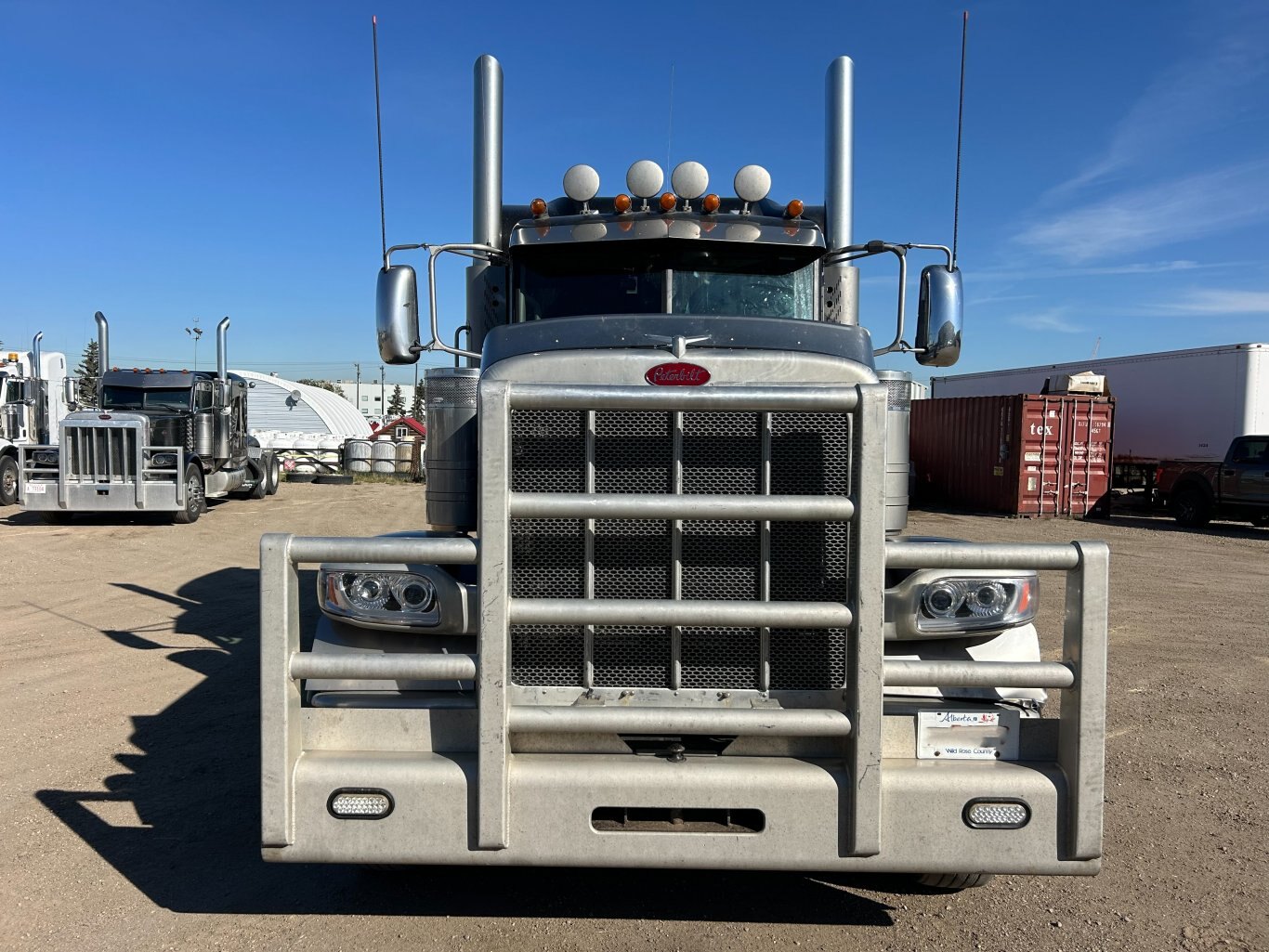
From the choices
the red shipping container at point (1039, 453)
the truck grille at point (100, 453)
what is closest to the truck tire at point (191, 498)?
the truck grille at point (100, 453)

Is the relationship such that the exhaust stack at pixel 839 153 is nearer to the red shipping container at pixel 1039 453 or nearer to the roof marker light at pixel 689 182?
the roof marker light at pixel 689 182

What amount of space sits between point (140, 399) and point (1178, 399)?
22.8m

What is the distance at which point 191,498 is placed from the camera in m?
16.6

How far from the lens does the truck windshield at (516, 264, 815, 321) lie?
454cm

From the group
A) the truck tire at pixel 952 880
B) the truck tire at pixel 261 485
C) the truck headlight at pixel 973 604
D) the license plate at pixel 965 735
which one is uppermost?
the truck headlight at pixel 973 604

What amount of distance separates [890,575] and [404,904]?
2.10 m

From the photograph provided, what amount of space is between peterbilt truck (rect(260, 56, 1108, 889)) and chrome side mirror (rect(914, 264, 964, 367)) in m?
1.64

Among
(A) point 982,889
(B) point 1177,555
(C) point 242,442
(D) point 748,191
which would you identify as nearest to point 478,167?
(D) point 748,191

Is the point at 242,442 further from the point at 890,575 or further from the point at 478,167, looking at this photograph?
the point at 890,575

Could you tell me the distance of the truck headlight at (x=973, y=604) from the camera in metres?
2.93

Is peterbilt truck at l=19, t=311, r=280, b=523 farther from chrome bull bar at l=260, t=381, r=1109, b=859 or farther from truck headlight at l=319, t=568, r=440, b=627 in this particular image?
chrome bull bar at l=260, t=381, r=1109, b=859

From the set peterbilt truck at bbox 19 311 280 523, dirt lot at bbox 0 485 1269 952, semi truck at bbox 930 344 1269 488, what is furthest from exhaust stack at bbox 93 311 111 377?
semi truck at bbox 930 344 1269 488

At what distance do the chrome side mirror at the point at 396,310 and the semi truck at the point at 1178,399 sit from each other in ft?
64.9

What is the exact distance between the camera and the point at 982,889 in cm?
341
